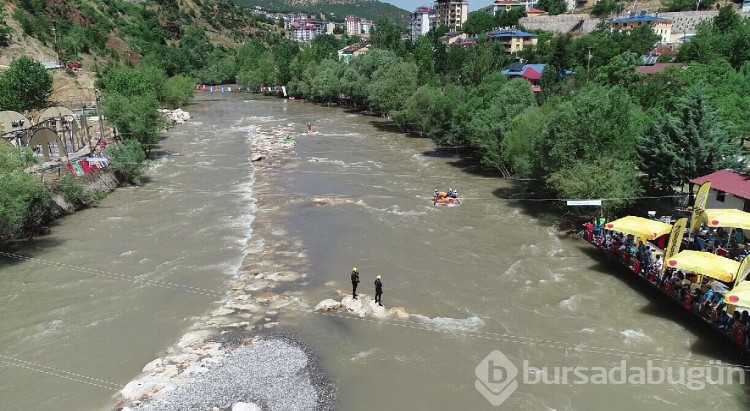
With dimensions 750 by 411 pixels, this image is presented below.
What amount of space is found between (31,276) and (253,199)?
16414 mm

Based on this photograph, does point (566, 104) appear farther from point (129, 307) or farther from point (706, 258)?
point (129, 307)

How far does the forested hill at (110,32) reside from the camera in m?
90.0

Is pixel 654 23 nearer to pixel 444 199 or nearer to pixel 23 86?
pixel 444 199

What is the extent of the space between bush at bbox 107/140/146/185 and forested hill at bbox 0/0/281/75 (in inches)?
1955

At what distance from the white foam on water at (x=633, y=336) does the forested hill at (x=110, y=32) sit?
3446 inches

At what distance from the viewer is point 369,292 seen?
25938 mm

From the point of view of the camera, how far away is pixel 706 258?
2203 cm

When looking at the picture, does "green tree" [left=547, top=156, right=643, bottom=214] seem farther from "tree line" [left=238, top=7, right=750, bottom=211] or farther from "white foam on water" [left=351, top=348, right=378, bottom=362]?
"white foam on water" [left=351, top=348, right=378, bottom=362]


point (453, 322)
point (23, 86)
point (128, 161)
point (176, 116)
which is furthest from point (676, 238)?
point (176, 116)

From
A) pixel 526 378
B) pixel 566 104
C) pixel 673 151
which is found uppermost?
pixel 566 104

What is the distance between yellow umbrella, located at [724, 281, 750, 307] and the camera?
61.3ft

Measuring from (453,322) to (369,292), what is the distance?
4.60 m

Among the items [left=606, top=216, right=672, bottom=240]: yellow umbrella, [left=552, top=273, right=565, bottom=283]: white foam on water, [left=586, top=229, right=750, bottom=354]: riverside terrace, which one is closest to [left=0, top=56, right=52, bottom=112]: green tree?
[left=552, top=273, right=565, bottom=283]: white foam on water

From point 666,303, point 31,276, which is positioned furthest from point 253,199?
point 666,303
